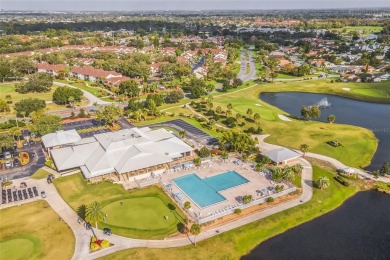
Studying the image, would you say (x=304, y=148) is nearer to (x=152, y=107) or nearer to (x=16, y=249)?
(x=152, y=107)

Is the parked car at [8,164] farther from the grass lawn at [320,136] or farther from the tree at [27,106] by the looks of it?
the grass lawn at [320,136]

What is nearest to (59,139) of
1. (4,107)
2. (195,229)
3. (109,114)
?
(109,114)

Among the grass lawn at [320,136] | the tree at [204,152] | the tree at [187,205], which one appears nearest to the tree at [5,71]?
the grass lawn at [320,136]

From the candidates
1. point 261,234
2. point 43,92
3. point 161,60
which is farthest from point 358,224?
point 161,60

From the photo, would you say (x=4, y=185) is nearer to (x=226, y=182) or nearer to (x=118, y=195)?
(x=118, y=195)

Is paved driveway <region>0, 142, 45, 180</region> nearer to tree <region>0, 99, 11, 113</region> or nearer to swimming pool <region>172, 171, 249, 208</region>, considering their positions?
swimming pool <region>172, 171, 249, 208</region>

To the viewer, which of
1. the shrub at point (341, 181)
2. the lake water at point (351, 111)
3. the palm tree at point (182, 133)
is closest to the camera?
the shrub at point (341, 181)
